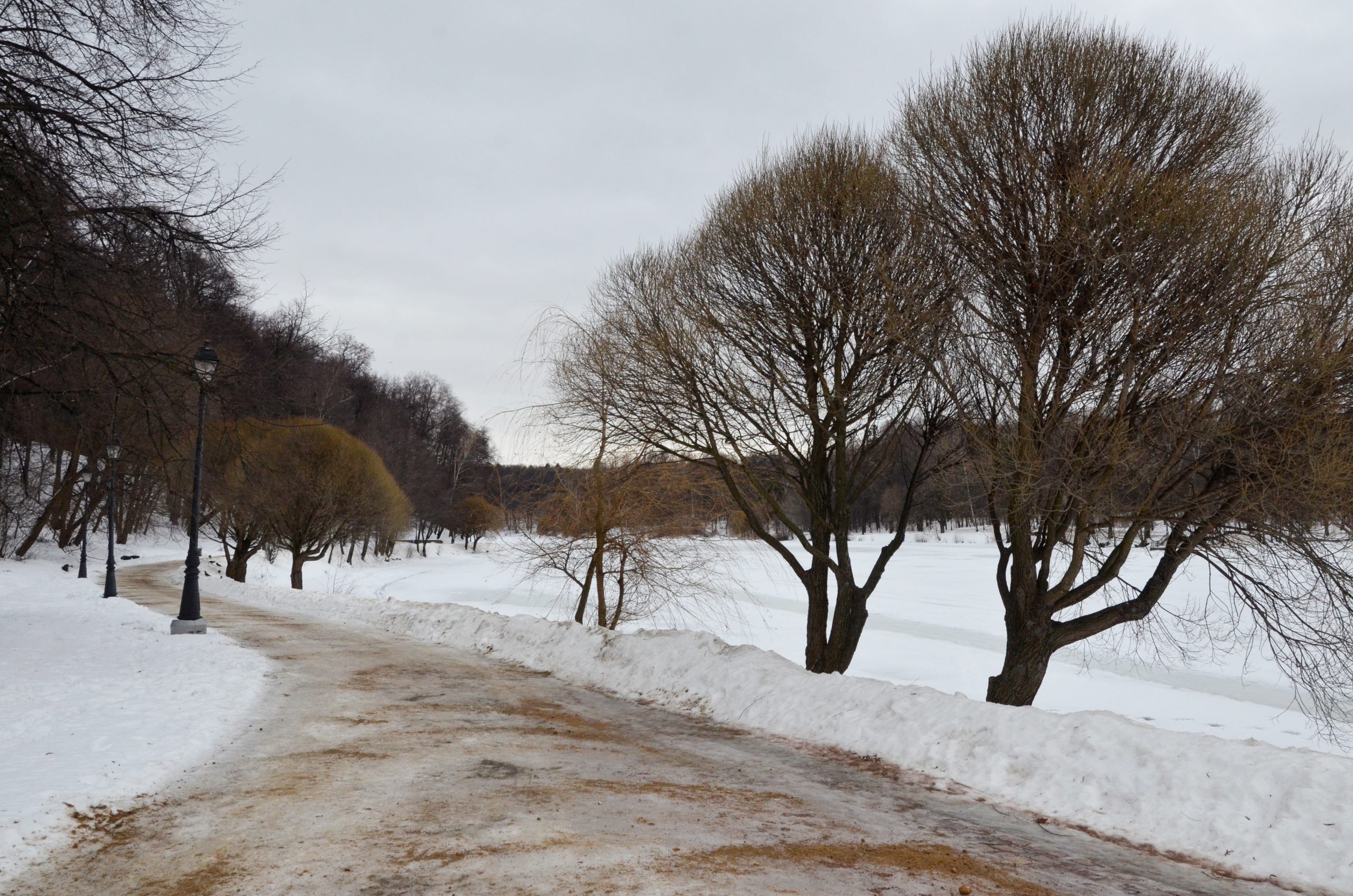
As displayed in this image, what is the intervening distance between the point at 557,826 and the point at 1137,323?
27.6 ft

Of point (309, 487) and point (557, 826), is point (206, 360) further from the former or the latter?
point (309, 487)

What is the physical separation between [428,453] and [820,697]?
87932 millimetres

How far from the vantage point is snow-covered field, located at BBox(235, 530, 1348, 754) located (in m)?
17.2

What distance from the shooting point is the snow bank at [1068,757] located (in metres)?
5.93

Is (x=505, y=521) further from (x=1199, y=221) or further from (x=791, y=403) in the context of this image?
(x=1199, y=221)

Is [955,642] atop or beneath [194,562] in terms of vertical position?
beneath

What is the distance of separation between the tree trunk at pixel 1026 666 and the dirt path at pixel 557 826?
4.50 meters

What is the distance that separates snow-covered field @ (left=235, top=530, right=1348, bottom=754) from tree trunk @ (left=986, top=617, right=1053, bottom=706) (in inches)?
44.3

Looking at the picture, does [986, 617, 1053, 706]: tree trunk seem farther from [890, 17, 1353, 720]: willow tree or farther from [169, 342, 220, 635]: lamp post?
[169, 342, 220, 635]: lamp post

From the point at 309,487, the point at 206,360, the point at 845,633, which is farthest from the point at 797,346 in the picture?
the point at 309,487

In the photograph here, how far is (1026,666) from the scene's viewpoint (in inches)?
479

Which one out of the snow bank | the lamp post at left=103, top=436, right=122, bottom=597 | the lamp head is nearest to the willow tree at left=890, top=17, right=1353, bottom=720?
the snow bank

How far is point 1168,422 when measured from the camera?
10258 mm

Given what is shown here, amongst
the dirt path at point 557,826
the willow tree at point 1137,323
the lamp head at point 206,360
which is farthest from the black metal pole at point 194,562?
the willow tree at point 1137,323
